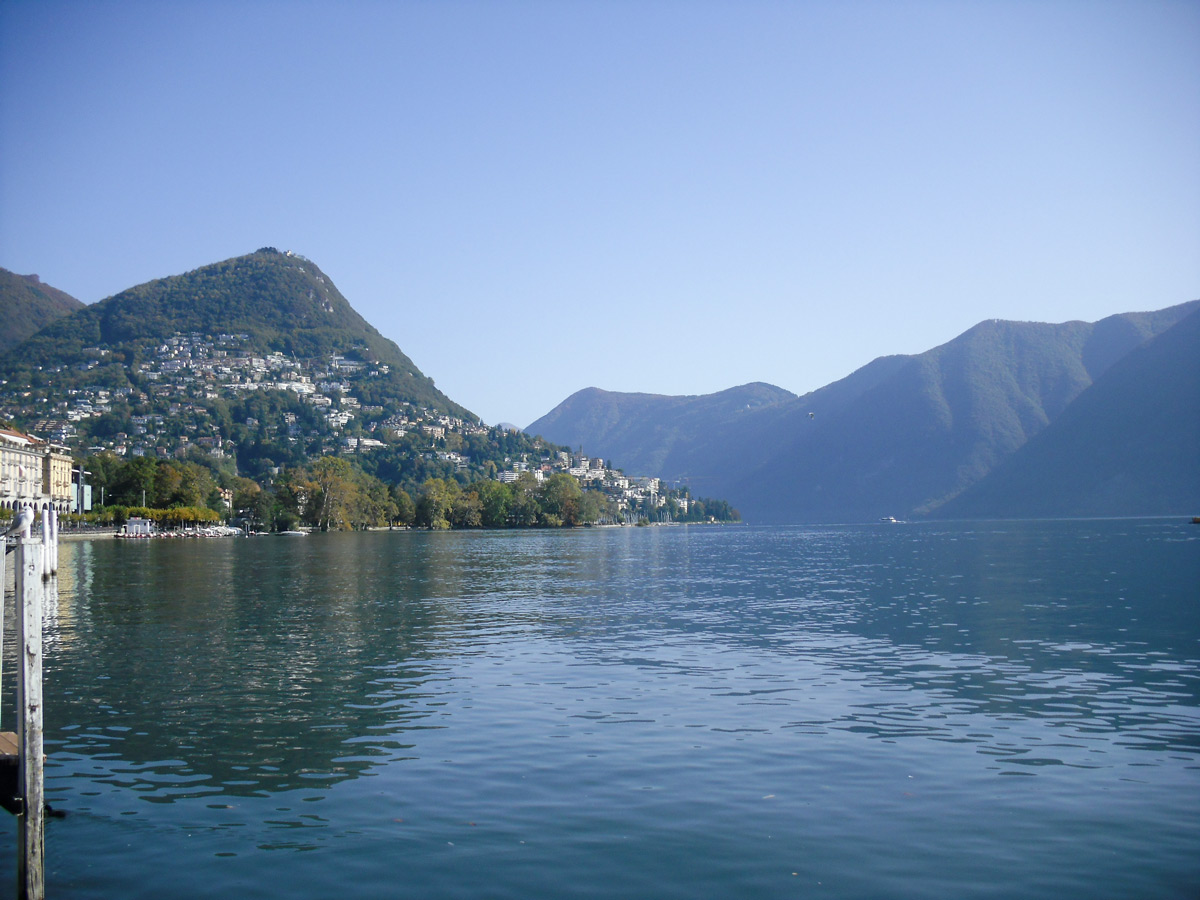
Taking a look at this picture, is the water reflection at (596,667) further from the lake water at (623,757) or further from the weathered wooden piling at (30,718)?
the weathered wooden piling at (30,718)

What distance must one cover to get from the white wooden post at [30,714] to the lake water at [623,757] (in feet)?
1.51

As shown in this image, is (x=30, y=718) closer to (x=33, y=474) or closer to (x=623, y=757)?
(x=623, y=757)

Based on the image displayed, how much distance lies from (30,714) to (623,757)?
770 cm

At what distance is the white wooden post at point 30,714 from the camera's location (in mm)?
9352

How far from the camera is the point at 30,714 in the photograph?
9609mm

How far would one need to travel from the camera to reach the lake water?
970cm

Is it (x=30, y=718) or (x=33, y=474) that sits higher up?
(x=33, y=474)

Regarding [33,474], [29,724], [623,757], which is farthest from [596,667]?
[33,474]

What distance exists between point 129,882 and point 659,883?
5.37m

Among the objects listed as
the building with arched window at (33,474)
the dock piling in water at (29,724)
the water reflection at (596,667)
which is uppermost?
the building with arched window at (33,474)

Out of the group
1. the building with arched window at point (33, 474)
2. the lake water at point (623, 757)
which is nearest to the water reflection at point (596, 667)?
the lake water at point (623, 757)

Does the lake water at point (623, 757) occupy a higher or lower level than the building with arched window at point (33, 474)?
lower

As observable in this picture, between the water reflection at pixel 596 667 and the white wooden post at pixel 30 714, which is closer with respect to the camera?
the white wooden post at pixel 30 714

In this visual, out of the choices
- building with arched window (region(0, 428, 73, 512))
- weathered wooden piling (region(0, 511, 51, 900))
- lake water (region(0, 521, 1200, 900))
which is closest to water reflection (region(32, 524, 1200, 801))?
lake water (region(0, 521, 1200, 900))
